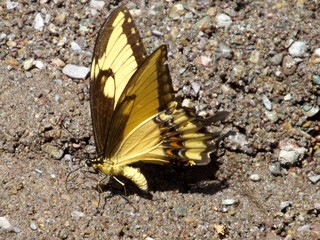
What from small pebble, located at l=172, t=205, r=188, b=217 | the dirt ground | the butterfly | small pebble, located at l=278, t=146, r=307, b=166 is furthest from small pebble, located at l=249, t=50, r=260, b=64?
small pebble, located at l=172, t=205, r=188, b=217

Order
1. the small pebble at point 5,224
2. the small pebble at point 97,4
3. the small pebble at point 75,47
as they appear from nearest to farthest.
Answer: the small pebble at point 5,224
the small pebble at point 75,47
the small pebble at point 97,4

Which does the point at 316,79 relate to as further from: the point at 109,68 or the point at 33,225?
the point at 33,225

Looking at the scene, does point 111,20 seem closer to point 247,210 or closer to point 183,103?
point 183,103

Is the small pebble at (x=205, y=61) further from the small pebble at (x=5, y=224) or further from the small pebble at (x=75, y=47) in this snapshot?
the small pebble at (x=5, y=224)

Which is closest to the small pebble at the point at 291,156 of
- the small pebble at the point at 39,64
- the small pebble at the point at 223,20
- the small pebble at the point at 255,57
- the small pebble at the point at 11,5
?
the small pebble at the point at 255,57

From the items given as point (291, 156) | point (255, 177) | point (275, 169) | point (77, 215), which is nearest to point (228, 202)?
point (255, 177)

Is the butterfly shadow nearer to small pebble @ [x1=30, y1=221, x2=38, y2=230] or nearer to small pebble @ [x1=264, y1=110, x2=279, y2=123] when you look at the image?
small pebble @ [x1=264, y1=110, x2=279, y2=123]
